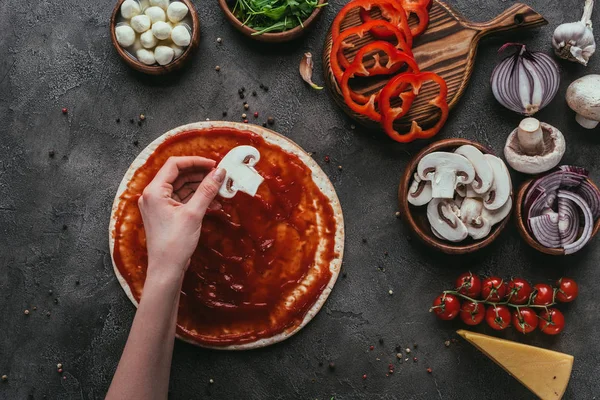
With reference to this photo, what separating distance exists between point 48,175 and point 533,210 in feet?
11.2

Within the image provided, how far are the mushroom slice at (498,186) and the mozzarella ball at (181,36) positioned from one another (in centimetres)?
217

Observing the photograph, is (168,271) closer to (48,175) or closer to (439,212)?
(48,175)

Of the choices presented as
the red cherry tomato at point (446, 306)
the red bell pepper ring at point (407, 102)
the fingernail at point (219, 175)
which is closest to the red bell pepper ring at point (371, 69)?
the red bell pepper ring at point (407, 102)

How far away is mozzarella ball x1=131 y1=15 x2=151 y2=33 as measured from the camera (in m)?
4.02

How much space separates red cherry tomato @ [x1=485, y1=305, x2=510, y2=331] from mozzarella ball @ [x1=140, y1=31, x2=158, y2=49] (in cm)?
295

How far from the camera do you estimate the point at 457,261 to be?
4.25 m

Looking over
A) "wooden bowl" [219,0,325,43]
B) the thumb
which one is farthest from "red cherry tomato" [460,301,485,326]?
"wooden bowl" [219,0,325,43]

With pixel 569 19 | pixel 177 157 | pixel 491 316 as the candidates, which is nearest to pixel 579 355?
pixel 491 316

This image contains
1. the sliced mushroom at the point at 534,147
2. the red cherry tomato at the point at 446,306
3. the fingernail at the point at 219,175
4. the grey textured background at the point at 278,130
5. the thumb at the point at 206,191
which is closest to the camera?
the thumb at the point at 206,191

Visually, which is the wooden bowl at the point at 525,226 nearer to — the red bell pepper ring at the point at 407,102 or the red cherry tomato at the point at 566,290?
the red cherry tomato at the point at 566,290

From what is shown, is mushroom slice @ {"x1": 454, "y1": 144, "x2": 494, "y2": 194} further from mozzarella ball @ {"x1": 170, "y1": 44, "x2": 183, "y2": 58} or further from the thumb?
mozzarella ball @ {"x1": 170, "y1": 44, "x2": 183, "y2": 58}

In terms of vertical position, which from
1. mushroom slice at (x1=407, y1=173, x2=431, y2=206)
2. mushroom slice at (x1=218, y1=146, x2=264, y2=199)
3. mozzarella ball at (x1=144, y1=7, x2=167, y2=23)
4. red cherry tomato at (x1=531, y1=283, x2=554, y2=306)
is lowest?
red cherry tomato at (x1=531, y1=283, x2=554, y2=306)

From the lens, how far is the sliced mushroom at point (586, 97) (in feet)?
13.1

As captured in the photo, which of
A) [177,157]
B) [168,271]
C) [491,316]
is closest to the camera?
[168,271]
